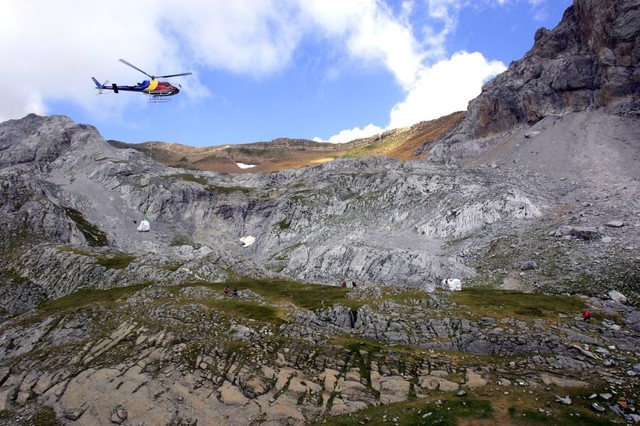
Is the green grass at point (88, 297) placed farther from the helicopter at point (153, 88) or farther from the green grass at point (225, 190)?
the green grass at point (225, 190)

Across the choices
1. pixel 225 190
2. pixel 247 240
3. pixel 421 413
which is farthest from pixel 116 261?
pixel 225 190

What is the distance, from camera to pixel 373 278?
2985 inches

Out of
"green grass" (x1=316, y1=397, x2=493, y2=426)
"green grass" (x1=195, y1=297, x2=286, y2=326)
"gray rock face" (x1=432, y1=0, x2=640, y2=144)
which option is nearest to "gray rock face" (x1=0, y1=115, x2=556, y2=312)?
"green grass" (x1=195, y1=297, x2=286, y2=326)

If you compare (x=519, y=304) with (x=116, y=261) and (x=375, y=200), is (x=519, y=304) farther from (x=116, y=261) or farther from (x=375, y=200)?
(x=375, y=200)

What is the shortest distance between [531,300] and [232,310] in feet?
118

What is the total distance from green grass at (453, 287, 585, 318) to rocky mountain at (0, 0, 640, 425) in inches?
15.6

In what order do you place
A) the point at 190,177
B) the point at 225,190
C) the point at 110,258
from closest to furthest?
the point at 110,258
the point at 225,190
the point at 190,177

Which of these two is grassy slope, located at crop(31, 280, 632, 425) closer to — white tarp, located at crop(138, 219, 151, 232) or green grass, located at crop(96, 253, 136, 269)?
green grass, located at crop(96, 253, 136, 269)

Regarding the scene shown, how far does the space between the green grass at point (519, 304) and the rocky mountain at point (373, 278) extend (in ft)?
1.30

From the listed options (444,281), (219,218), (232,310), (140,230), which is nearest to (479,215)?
(444,281)

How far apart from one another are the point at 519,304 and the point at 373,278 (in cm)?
3141

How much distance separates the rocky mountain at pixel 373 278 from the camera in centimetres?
3141

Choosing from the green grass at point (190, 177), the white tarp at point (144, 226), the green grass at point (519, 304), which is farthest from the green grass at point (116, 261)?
the green grass at point (190, 177)

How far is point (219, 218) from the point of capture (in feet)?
465
